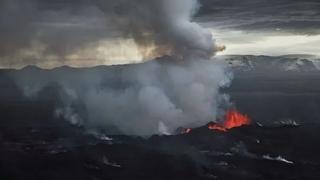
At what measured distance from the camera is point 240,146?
372 ft

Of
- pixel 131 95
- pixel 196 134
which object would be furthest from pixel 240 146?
pixel 131 95

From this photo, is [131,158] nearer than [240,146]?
Yes

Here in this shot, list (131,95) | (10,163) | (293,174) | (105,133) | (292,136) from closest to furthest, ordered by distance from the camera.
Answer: (293,174), (10,163), (292,136), (105,133), (131,95)

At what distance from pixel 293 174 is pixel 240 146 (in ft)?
106

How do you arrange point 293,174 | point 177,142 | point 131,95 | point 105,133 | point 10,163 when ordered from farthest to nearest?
1. point 131,95
2. point 105,133
3. point 177,142
4. point 10,163
5. point 293,174

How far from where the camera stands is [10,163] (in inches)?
3413

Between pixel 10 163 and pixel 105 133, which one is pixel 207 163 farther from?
pixel 105 133

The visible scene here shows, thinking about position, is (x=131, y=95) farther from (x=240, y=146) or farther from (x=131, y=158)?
(x=131, y=158)

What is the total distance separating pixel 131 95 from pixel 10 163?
266ft

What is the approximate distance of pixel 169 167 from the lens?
3322 inches

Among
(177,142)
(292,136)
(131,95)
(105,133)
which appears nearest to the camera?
(177,142)

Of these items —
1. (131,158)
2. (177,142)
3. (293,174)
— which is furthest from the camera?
(177,142)

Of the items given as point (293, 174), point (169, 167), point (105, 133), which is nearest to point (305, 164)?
point (293, 174)

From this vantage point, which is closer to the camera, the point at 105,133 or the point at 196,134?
the point at 196,134
